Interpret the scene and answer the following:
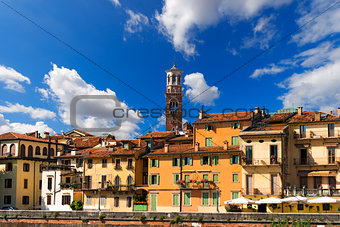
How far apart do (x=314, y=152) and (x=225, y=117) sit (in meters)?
11.8

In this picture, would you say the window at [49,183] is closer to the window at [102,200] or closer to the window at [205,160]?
the window at [102,200]

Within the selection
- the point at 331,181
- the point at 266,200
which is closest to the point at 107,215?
the point at 266,200

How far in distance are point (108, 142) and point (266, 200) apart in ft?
105

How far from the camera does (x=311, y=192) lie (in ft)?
152

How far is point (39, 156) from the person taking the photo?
67438 mm

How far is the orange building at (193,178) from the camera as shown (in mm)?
51188

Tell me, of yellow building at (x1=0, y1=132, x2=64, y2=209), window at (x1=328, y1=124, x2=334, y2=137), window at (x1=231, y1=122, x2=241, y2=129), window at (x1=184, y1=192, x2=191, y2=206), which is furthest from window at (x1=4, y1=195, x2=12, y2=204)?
window at (x1=328, y1=124, x2=334, y2=137)

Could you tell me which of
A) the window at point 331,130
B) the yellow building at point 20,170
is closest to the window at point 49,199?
the yellow building at point 20,170

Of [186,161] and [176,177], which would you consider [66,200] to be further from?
[186,161]

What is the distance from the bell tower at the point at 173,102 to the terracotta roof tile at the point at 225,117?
39628mm

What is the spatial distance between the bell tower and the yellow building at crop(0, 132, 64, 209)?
3699 cm

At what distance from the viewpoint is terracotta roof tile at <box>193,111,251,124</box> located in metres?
55.0

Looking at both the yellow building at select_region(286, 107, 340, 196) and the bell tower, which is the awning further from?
the bell tower

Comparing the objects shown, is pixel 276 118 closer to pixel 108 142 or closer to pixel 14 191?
pixel 108 142
